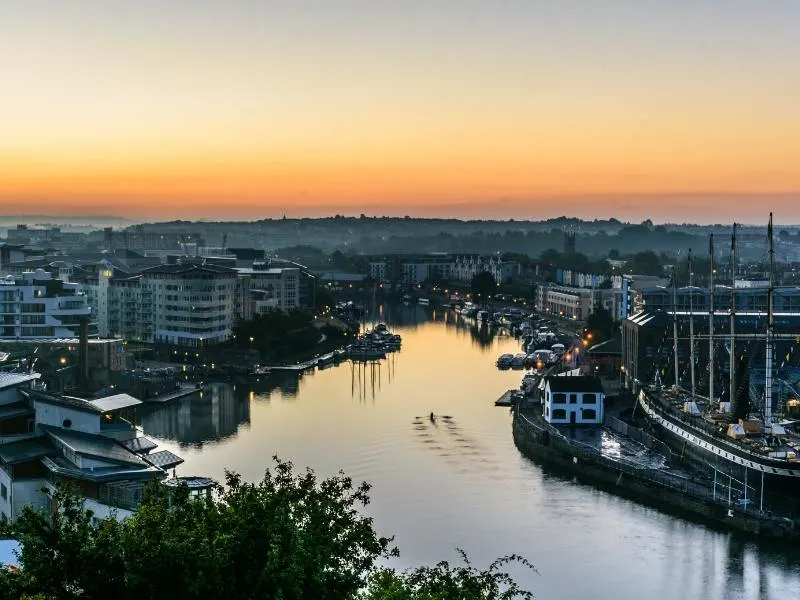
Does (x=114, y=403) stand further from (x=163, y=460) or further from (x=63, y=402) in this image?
(x=63, y=402)

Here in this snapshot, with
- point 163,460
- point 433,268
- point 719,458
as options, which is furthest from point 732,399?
point 433,268

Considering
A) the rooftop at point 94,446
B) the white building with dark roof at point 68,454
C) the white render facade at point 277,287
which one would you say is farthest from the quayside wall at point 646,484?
the white render facade at point 277,287

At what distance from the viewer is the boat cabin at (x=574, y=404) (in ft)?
32.5

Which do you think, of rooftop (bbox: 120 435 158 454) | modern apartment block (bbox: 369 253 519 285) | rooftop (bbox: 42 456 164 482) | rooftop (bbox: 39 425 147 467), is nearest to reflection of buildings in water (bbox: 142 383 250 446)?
rooftop (bbox: 120 435 158 454)

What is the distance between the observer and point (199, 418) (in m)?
10.8

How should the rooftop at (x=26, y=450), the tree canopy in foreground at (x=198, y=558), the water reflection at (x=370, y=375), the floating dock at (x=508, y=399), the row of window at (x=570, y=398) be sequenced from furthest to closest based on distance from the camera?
the water reflection at (x=370, y=375) < the floating dock at (x=508, y=399) < the row of window at (x=570, y=398) < the rooftop at (x=26, y=450) < the tree canopy in foreground at (x=198, y=558)

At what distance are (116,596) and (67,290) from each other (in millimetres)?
12123

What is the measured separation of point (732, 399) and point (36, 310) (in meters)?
8.51

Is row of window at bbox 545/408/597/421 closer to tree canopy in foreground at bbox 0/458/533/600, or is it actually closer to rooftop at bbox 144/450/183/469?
rooftop at bbox 144/450/183/469

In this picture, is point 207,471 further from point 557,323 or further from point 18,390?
point 557,323

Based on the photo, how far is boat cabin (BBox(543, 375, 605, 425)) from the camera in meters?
9.91

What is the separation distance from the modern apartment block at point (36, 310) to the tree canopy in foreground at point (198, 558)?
10.9 metres

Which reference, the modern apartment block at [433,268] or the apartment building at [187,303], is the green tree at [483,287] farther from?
the apartment building at [187,303]

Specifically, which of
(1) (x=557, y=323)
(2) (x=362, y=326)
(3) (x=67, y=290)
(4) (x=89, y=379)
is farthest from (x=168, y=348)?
(1) (x=557, y=323)
